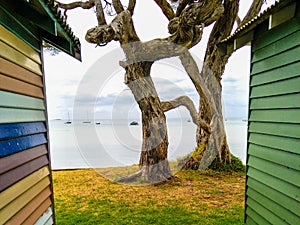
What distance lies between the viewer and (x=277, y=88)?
1.79 metres

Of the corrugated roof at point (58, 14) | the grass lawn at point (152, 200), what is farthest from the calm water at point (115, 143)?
the corrugated roof at point (58, 14)

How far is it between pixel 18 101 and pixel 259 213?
8.56 ft

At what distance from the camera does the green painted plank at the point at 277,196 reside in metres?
1.61

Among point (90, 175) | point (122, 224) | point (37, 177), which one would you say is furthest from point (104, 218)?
point (90, 175)

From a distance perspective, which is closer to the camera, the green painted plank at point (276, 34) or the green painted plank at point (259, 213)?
the green painted plank at point (276, 34)

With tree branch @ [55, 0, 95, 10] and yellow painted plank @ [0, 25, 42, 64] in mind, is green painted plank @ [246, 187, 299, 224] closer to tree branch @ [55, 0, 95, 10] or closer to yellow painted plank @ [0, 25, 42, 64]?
Answer: yellow painted plank @ [0, 25, 42, 64]

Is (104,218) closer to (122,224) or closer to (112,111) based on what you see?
(122,224)

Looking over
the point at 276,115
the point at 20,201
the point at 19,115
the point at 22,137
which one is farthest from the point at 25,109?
the point at 276,115

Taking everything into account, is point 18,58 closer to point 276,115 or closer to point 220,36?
point 276,115

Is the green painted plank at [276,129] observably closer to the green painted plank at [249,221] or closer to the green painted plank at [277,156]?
the green painted plank at [277,156]

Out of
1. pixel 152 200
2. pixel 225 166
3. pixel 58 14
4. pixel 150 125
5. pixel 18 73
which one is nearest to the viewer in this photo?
pixel 58 14

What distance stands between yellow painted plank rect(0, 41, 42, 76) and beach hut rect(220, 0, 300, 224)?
81.2 inches

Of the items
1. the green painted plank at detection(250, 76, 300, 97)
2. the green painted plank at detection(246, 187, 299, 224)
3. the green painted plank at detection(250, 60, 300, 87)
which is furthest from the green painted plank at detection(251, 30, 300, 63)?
the green painted plank at detection(246, 187, 299, 224)

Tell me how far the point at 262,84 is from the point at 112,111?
10.1ft
